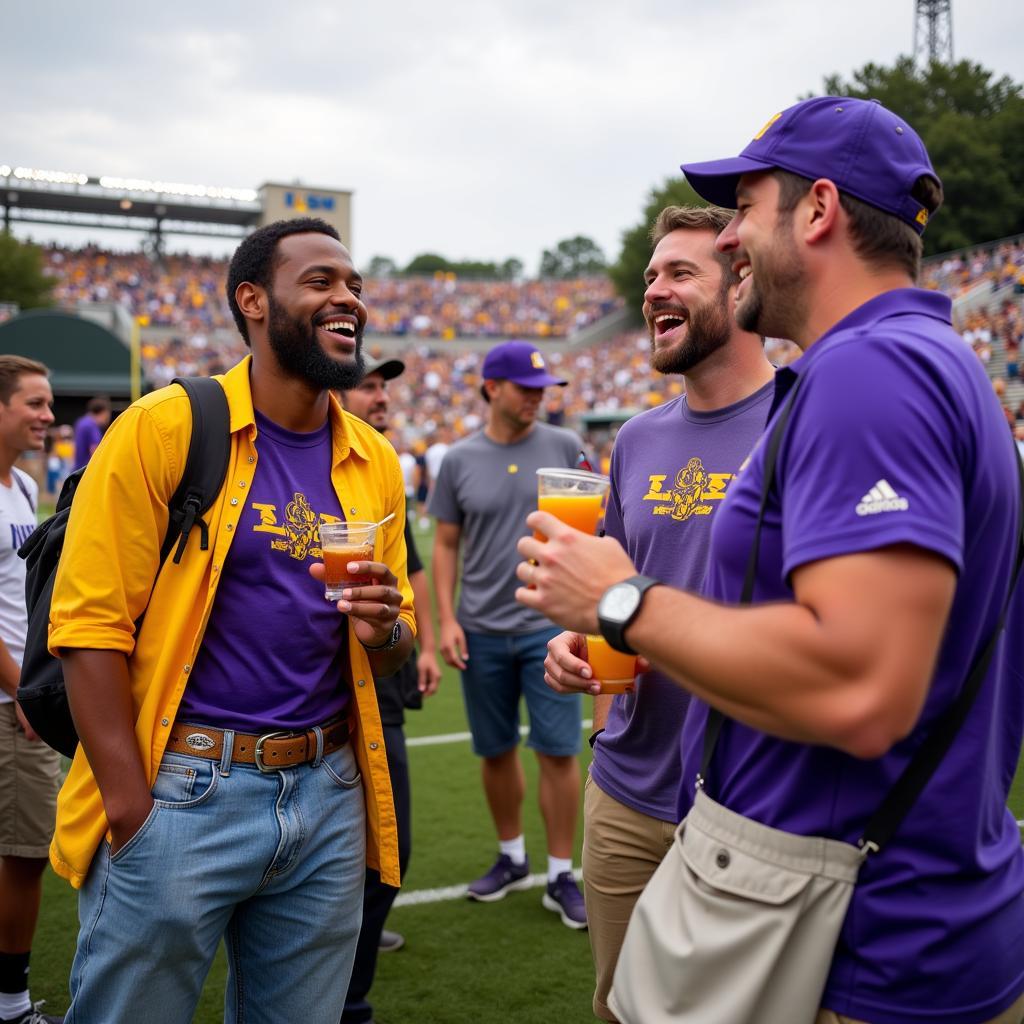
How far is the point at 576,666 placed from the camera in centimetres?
247

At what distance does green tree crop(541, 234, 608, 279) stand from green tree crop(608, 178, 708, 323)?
5774 centimetres

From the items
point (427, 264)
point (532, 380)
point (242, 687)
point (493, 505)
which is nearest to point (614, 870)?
point (242, 687)

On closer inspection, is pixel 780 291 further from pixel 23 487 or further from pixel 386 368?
pixel 23 487

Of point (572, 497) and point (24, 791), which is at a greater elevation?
point (572, 497)

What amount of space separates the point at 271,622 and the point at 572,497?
2.87 ft

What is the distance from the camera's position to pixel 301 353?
264 centimetres

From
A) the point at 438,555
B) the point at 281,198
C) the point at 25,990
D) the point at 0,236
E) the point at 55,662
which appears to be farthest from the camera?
the point at 281,198

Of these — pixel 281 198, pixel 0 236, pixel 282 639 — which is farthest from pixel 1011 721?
pixel 281 198

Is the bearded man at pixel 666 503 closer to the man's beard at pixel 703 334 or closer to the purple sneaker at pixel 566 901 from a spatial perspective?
the man's beard at pixel 703 334

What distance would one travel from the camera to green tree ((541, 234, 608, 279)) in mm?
115688

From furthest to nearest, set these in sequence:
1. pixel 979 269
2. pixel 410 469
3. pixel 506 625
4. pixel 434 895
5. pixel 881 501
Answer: pixel 979 269
pixel 410 469
pixel 506 625
pixel 434 895
pixel 881 501

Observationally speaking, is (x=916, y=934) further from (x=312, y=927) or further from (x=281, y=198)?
(x=281, y=198)

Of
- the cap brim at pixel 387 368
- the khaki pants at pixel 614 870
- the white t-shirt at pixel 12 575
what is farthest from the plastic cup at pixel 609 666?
the cap brim at pixel 387 368

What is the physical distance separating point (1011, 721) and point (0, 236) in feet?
178
